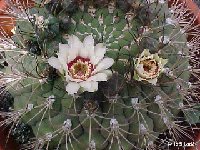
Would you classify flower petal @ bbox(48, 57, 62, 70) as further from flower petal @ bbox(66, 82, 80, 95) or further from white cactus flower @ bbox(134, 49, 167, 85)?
white cactus flower @ bbox(134, 49, 167, 85)

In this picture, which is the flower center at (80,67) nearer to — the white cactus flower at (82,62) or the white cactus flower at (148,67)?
the white cactus flower at (82,62)

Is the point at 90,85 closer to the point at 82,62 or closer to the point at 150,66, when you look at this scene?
the point at 82,62

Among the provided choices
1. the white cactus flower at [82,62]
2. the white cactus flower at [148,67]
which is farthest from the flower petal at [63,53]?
the white cactus flower at [148,67]

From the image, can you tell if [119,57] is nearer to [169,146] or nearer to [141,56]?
[141,56]

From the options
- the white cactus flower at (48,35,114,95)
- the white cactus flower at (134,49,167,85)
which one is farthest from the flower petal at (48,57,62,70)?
the white cactus flower at (134,49,167,85)

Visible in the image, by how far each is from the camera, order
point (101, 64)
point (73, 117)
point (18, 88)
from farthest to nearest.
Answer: point (18, 88), point (73, 117), point (101, 64)

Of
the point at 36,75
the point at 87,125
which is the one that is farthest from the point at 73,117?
the point at 36,75
